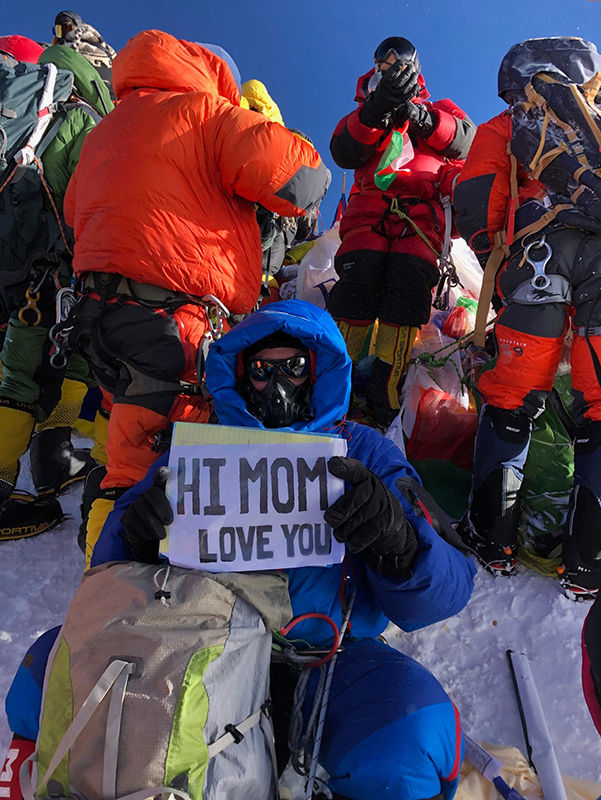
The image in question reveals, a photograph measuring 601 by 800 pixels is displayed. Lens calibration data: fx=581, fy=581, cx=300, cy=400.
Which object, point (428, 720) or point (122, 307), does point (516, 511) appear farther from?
point (122, 307)

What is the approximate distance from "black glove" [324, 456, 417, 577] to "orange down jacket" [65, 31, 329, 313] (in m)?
1.32

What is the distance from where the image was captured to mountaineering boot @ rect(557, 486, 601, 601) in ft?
8.13

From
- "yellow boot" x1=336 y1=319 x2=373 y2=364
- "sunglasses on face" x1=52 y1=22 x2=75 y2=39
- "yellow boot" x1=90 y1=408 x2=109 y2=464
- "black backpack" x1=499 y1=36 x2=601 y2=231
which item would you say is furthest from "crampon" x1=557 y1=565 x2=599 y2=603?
"sunglasses on face" x1=52 y1=22 x2=75 y2=39

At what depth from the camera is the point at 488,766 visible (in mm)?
1825

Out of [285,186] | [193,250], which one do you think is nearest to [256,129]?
[285,186]

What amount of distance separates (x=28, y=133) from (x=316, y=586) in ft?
8.88

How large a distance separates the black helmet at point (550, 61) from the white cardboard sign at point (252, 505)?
2.11 meters

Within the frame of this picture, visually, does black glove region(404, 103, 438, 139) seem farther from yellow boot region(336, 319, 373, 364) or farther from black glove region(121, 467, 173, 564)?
black glove region(121, 467, 173, 564)

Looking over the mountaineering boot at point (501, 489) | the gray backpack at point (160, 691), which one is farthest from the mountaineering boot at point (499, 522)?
the gray backpack at point (160, 691)

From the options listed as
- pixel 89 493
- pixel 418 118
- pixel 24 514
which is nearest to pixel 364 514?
pixel 89 493

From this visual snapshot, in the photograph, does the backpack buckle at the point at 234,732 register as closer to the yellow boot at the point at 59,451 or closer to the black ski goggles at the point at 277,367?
the black ski goggles at the point at 277,367

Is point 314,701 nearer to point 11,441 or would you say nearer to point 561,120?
point 11,441

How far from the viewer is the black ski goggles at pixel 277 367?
196 centimetres

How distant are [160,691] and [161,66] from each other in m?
2.47
